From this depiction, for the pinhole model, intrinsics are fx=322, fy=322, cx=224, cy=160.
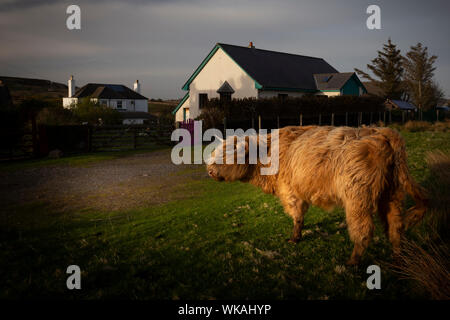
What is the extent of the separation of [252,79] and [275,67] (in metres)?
5.75

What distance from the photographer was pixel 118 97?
71000 mm

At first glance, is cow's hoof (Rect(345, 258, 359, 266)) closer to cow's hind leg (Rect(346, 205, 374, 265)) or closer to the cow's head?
cow's hind leg (Rect(346, 205, 374, 265))

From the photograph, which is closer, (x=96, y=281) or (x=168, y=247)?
(x=96, y=281)

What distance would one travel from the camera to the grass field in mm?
3674

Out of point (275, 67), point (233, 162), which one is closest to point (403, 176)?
point (233, 162)

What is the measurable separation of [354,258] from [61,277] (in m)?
Answer: 3.79

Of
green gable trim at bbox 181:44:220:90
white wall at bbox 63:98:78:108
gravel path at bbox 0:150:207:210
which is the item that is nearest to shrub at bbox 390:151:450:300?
gravel path at bbox 0:150:207:210

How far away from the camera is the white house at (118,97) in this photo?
67.5 m

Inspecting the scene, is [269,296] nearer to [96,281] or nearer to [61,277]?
[96,281]
